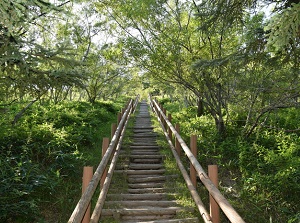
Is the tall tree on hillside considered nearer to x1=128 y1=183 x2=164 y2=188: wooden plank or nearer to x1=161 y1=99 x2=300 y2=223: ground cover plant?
x1=128 y1=183 x2=164 y2=188: wooden plank

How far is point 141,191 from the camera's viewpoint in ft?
19.4

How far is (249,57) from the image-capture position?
5.80 m

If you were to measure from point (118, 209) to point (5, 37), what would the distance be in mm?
3622

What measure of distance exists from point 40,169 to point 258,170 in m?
5.22

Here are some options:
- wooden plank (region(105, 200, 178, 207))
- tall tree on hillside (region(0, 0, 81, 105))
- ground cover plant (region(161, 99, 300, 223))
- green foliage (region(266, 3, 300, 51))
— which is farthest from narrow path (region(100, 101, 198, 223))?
green foliage (region(266, 3, 300, 51))

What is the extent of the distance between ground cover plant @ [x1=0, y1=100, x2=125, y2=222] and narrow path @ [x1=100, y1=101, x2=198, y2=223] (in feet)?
2.96

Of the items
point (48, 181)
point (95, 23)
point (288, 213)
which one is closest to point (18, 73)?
point (48, 181)

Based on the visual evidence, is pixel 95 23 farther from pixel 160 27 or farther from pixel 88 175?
pixel 88 175

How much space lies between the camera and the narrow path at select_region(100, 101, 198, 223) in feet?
15.6

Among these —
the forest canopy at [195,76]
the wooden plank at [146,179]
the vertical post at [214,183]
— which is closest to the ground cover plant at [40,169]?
the forest canopy at [195,76]

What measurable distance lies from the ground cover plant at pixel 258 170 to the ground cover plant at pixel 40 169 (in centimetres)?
337

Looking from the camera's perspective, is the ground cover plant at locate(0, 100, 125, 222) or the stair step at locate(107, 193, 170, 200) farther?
the stair step at locate(107, 193, 170, 200)

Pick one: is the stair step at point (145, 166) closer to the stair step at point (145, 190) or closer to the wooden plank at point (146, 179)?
the wooden plank at point (146, 179)

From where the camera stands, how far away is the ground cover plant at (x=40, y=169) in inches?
193
